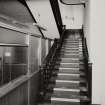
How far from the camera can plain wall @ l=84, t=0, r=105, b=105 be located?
4.95m

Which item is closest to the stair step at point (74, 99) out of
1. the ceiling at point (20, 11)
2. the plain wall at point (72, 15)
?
the ceiling at point (20, 11)

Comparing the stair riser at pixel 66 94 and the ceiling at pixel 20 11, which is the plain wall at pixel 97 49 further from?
the ceiling at pixel 20 11

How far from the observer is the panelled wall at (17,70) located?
338 centimetres

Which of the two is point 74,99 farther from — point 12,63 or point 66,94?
point 12,63

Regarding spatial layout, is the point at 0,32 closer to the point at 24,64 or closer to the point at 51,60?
the point at 24,64

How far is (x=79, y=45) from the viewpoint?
8.02 m

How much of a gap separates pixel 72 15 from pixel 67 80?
585 centimetres

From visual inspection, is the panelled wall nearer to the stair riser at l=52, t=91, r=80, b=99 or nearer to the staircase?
the staircase

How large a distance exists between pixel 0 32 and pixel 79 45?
5.37 meters

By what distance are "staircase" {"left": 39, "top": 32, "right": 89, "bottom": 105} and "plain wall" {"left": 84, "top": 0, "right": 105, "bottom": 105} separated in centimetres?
40

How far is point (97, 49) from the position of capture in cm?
507

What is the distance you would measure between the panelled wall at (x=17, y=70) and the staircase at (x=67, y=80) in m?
0.59

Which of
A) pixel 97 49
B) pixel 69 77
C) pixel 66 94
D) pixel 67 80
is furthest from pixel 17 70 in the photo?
pixel 97 49

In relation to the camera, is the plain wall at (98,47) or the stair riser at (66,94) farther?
the stair riser at (66,94)
